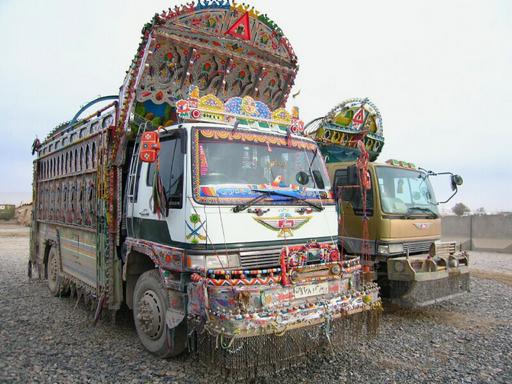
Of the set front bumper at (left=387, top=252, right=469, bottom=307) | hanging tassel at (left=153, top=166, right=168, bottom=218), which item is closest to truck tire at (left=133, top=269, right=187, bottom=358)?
hanging tassel at (left=153, top=166, right=168, bottom=218)

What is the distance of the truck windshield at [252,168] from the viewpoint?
424 centimetres

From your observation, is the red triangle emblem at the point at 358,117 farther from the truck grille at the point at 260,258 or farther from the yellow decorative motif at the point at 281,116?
the truck grille at the point at 260,258

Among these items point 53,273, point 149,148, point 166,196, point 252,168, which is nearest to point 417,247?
point 252,168

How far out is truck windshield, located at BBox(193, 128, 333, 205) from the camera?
4238mm

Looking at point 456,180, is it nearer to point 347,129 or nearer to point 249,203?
point 347,129

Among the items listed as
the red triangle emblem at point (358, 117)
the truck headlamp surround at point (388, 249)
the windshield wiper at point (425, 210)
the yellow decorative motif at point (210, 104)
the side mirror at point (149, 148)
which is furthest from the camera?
the red triangle emblem at point (358, 117)

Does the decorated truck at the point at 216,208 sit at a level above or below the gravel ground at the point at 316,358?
above

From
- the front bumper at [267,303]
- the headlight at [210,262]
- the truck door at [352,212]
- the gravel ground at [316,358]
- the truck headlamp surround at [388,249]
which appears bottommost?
the gravel ground at [316,358]

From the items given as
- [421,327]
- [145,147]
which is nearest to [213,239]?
[145,147]

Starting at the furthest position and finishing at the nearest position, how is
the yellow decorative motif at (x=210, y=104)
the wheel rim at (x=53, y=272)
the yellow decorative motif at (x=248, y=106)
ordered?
the wheel rim at (x=53, y=272) → the yellow decorative motif at (x=248, y=106) → the yellow decorative motif at (x=210, y=104)

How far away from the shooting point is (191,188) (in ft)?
13.6

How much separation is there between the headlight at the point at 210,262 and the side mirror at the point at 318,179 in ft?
5.29

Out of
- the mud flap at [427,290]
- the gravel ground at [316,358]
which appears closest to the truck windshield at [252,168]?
the gravel ground at [316,358]

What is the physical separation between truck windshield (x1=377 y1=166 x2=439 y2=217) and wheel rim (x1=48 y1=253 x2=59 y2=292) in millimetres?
6071
